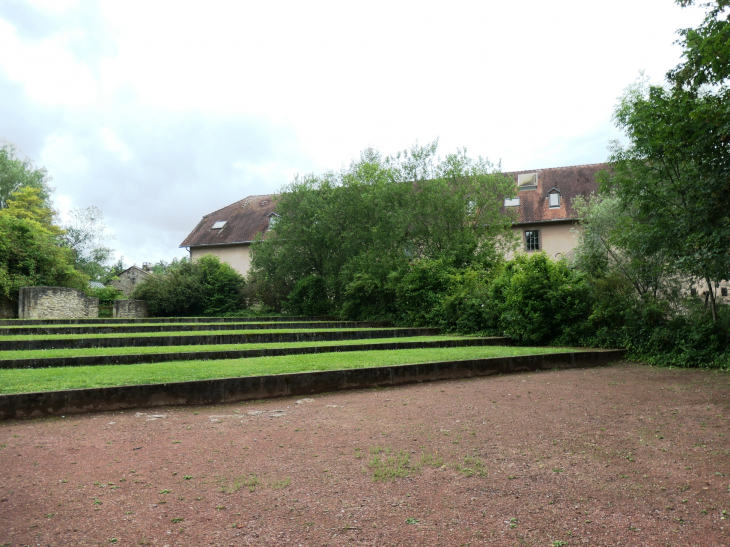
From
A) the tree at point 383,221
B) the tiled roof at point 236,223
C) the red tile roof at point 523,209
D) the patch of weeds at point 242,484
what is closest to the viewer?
the patch of weeds at point 242,484

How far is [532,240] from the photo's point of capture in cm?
3241

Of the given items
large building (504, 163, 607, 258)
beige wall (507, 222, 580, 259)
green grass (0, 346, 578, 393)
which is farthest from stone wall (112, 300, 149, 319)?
beige wall (507, 222, 580, 259)

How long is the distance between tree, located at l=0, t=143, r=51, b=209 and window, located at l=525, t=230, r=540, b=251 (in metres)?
34.9

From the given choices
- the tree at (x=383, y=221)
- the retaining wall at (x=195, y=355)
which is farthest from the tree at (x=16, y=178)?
the retaining wall at (x=195, y=355)

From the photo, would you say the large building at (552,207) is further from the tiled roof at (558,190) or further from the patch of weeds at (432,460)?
the patch of weeds at (432,460)

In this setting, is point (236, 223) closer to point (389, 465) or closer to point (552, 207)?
point (552, 207)

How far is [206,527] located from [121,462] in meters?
1.76

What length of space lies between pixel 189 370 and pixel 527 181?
31.3 m

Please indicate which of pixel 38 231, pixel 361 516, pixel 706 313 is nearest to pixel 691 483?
pixel 361 516

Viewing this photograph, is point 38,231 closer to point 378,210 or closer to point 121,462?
point 378,210

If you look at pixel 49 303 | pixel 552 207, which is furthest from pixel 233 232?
pixel 552 207

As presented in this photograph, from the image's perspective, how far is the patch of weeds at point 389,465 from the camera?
4.12 m

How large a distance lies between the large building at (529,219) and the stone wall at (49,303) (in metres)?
10.2

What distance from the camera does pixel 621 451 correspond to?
478 centimetres
